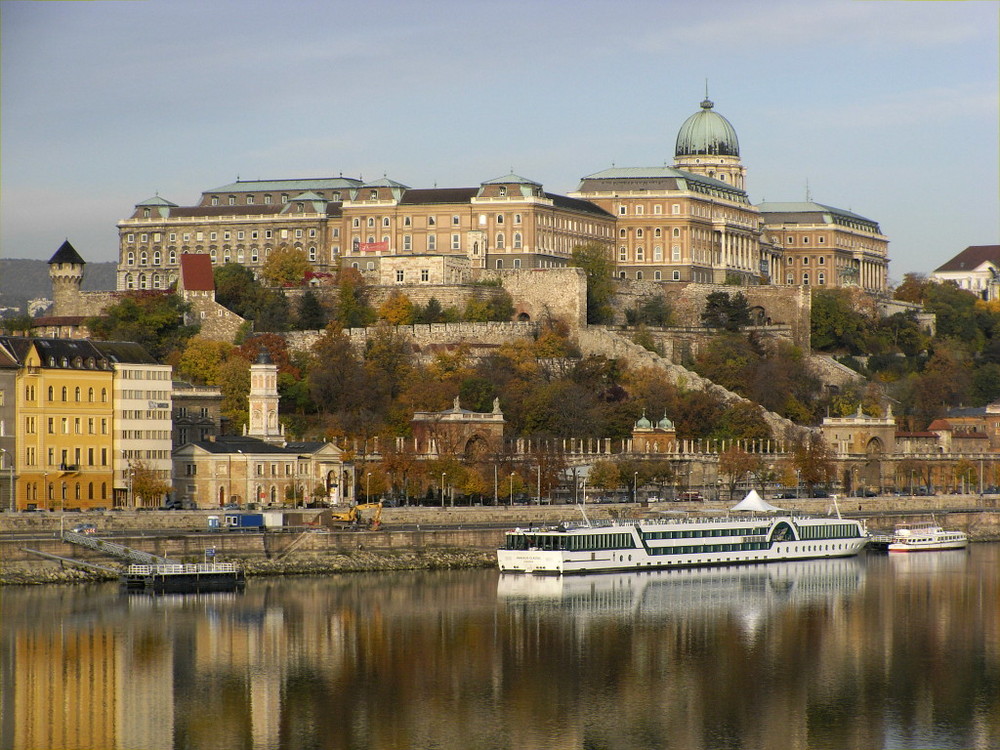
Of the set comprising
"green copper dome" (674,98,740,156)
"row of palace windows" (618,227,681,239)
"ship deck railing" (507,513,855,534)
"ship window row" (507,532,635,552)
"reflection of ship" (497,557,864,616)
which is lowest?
"reflection of ship" (497,557,864,616)

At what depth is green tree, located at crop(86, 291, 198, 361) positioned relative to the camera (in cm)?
10744

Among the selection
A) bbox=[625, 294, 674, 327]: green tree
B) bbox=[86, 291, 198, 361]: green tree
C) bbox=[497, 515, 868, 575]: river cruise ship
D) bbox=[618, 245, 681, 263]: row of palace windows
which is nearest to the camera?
bbox=[497, 515, 868, 575]: river cruise ship

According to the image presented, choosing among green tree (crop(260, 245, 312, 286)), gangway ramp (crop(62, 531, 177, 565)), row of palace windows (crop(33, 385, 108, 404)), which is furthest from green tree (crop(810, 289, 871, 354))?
gangway ramp (crop(62, 531, 177, 565))

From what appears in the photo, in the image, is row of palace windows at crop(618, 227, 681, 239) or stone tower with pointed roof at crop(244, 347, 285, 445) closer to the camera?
stone tower with pointed roof at crop(244, 347, 285, 445)

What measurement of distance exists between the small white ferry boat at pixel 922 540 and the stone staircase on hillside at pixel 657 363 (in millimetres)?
17038

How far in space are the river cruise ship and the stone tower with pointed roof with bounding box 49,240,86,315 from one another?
46.3m

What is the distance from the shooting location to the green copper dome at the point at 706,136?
151 meters

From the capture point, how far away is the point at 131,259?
133 metres

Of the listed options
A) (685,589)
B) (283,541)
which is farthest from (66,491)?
(685,589)

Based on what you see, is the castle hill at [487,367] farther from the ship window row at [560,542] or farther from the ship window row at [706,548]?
the ship window row at [706,548]

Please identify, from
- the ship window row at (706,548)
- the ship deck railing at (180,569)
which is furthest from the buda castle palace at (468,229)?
the ship deck railing at (180,569)

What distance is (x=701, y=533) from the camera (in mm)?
79438

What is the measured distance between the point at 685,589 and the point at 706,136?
83.6m

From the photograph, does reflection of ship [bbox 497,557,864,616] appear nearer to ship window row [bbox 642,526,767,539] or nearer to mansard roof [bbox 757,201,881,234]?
ship window row [bbox 642,526,767,539]
